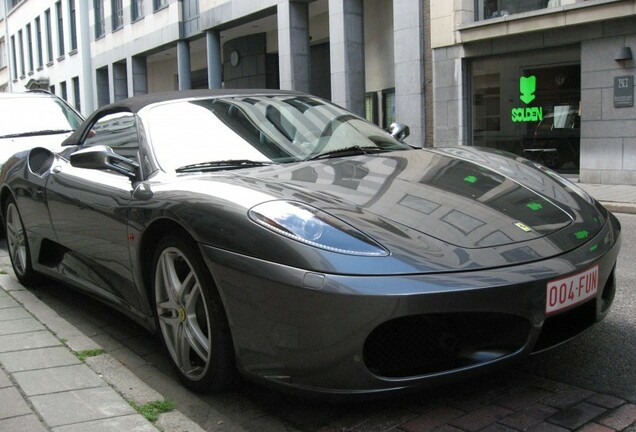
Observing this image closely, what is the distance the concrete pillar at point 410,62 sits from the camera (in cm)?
1494

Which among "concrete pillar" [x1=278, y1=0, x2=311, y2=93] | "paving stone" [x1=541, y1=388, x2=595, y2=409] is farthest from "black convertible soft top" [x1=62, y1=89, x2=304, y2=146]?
"concrete pillar" [x1=278, y1=0, x2=311, y2=93]

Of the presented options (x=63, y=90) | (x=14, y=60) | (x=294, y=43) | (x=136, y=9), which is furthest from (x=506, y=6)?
(x=14, y=60)

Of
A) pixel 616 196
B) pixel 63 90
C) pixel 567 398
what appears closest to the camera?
pixel 567 398

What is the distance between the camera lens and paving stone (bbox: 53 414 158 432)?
2635 millimetres

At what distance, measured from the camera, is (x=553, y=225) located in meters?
2.84

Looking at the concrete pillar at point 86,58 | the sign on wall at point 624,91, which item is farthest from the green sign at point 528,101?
the concrete pillar at point 86,58

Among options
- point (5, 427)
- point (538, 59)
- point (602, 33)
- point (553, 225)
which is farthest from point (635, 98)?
point (5, 427)

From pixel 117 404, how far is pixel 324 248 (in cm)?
118

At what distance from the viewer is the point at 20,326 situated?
4.06 meters

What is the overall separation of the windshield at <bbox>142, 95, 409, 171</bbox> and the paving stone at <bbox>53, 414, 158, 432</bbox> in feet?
4.04

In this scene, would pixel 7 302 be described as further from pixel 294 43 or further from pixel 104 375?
pixel 294 43

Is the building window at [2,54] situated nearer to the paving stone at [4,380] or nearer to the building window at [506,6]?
the building window at [506,6]

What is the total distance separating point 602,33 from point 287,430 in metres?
11.3

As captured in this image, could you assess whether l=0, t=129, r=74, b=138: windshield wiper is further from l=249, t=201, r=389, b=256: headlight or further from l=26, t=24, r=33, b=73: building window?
l=26, t=24, r=33, b=73: building window
